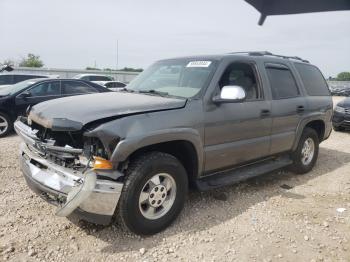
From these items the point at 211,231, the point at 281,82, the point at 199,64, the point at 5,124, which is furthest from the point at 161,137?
the point at 5,124

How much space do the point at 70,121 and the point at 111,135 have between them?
1.44 feet

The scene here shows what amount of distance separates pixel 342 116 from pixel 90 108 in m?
9.17

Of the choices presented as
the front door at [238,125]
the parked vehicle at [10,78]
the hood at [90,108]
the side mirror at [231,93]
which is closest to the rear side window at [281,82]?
the front door at [238,125]

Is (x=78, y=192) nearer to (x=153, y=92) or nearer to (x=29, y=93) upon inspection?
(x=153, y=92)

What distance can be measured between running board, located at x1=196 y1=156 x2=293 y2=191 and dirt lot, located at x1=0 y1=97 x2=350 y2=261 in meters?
0.34

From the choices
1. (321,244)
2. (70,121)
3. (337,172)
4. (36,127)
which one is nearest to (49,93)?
(36,127)

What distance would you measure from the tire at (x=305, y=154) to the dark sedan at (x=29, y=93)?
21.3 ft

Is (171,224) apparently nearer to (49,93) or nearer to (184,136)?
(184,136)

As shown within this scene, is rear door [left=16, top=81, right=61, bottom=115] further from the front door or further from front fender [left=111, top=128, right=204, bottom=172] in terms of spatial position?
front fender [left=111, top=128, right=204, bottom=172]

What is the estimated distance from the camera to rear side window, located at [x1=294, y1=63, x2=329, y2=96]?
224 inches

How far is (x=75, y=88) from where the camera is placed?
9.73 metres

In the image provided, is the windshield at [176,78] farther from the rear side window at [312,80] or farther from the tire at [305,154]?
the tire at [305,154]

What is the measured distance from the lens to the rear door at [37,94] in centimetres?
865

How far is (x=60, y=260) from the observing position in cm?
304
